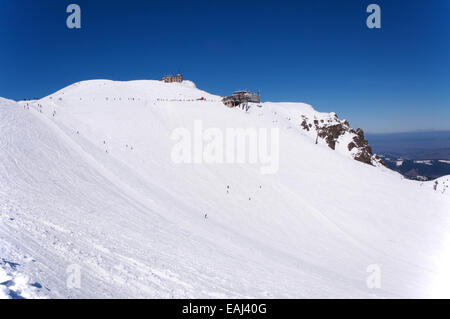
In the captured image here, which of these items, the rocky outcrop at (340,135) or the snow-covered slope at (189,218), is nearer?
the snow-covered slope at (189,218)

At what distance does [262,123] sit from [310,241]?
80.0 feet

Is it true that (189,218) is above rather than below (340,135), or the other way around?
below

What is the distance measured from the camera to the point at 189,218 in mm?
14609

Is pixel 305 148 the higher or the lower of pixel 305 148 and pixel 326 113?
the lower

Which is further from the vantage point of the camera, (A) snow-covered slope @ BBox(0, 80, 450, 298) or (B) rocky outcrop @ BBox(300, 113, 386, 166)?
(B) rocky outcrop @ BBox(300, 113, 386, 166)

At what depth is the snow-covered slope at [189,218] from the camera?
709 centimetres

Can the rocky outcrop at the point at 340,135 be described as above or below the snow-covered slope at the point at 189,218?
above

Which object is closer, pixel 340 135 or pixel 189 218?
pixel 189 218

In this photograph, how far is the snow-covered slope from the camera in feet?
23.3

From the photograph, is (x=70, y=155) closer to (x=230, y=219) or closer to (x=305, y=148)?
(x=230, y=219)

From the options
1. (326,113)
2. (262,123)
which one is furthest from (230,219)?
(326,113)

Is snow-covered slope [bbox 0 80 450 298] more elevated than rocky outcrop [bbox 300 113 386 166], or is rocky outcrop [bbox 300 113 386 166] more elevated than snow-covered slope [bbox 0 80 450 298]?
rocky outcrop [bbox 300 113 386 166]

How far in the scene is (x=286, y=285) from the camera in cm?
820

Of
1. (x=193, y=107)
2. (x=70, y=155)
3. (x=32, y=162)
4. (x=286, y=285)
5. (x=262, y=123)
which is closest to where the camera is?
(x=286, y=285)
